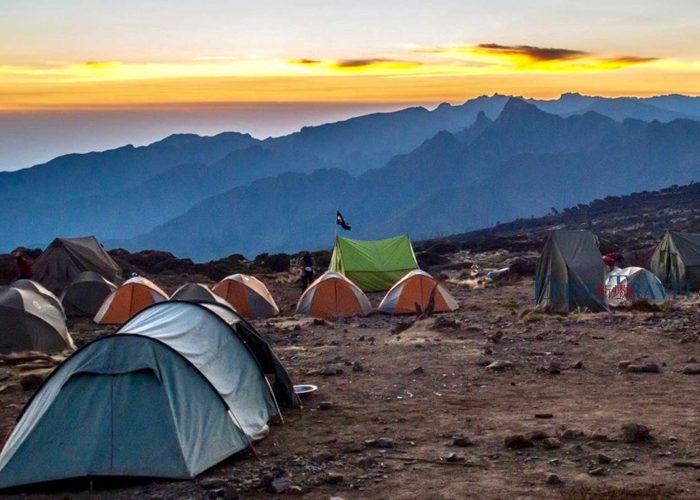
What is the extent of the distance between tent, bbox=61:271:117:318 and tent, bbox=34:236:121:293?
15.3 feet

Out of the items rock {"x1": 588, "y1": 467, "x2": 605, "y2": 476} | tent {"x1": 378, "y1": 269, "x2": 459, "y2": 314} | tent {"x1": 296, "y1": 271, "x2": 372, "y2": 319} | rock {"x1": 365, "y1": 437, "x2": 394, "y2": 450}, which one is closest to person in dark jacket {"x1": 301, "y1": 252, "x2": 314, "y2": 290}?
tent {"x1": 296, "y1": 271, "x2": 372, "y2": 319}

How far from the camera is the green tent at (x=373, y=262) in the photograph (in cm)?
3381

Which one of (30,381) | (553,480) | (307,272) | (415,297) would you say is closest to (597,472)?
(553,480)

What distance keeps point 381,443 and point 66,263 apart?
1023 inches

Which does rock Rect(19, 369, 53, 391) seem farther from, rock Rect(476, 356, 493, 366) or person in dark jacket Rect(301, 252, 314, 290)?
person in dark jacket Rect(301, 252, 314, 290)

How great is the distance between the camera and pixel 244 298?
90.0 feet

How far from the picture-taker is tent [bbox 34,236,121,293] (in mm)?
34000

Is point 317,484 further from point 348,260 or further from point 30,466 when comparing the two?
point 348,260

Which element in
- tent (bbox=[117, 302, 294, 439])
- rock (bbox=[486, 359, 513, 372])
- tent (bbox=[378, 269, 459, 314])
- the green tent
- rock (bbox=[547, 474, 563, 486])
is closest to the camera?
rock (bbox=[547, 474, 563, 486])

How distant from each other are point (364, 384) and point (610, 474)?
6.22 metres

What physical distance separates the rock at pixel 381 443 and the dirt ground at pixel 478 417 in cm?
1

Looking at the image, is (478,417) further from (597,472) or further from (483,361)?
(483,361)

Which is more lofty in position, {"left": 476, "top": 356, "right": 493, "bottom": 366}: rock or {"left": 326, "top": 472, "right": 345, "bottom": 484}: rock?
{"left": 326, "top": 472, "right": 345, "bottom": 484}: rock

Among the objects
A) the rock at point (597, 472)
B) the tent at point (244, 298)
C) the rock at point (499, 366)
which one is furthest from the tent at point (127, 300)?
the rock at point (597, 472)
